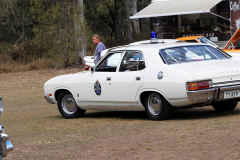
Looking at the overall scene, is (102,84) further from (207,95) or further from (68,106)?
(207,95)

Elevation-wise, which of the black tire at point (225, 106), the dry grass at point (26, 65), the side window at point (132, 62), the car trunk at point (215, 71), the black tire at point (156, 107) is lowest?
the dry grass at point (26, 65)

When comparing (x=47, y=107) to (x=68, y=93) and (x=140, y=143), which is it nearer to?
(x=68, y=93)

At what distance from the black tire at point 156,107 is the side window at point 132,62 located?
23.9 inches

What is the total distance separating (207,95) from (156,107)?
1.07 metres

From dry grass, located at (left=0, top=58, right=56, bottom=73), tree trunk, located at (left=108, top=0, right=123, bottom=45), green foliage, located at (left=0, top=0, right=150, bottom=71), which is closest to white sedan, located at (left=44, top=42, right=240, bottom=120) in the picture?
green foliage, located at (left=0, top=0, right=150, bottom=71)

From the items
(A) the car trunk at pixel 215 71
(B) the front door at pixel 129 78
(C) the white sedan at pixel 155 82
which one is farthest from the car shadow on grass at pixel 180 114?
(A) the car trunk at pixel 215 71

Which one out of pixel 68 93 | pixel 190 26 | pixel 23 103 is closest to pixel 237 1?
pixel 190 26

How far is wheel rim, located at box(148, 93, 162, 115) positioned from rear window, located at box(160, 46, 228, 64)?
67 centimetres

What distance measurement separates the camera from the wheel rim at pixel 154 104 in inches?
354

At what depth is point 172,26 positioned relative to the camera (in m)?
27.5

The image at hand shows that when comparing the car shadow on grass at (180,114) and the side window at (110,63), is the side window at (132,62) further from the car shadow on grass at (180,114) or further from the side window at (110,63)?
the car shadow on grass at (180,114)

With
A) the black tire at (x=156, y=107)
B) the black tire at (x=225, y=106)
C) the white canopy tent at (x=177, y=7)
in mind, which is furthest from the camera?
the white canopy tent at (x=177, y=7)

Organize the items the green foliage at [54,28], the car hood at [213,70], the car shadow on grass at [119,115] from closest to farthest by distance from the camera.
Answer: the car hood at [213,70], the car shadow on grass at [119,115], the green foliage at [54,28]

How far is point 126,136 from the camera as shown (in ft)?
25.5
